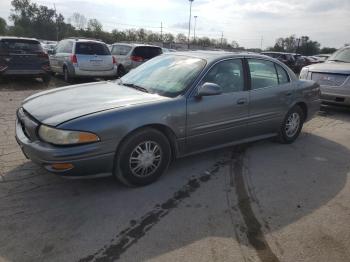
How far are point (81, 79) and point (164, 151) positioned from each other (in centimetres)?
1025

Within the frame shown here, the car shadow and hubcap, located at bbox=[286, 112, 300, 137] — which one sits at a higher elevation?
hubcap, located at bbox=[286, 112, 300, 137]

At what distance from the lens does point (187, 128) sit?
431 cm

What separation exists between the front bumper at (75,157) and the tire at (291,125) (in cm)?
340

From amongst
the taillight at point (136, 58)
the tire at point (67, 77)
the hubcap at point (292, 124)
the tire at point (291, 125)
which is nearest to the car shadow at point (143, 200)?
the tire at point (291, 125)

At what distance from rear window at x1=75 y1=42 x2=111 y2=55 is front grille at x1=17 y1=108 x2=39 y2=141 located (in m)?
8.58

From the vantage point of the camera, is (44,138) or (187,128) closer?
(44,138)

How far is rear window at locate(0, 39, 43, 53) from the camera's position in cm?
1063

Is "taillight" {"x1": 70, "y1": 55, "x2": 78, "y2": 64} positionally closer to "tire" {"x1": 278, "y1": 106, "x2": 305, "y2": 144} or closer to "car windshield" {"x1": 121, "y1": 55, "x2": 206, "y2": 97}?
"car windshield" {"x1": 121, "y1": 55, "x2": 206, "y2": 97}

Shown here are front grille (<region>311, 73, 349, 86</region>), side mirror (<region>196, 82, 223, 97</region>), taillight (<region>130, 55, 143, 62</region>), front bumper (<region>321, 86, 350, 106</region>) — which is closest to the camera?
side mirror (<region>196, 82, 223, 97</region>)

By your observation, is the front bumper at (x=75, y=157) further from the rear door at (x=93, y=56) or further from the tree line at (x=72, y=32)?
the tree line at (x=72, y=32)

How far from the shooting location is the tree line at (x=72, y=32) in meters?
67.2

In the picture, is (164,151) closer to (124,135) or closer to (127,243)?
(124,135)

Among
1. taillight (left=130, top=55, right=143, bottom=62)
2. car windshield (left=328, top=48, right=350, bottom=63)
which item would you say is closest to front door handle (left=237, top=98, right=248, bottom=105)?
car windshield (left=328, top=48, right=350, bottom=63)

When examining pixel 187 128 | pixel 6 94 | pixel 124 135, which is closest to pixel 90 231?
pixel 124 135
